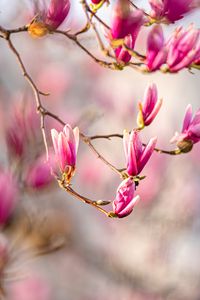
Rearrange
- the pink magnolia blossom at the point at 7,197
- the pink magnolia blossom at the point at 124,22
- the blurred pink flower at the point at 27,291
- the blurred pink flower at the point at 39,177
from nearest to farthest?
the pink magnolia blossom at the point at 124,22 → the pink magnolia blossom at the point at 7,197 → the blurred pink flower at the point at 39,177 → the blurred pink flower at the point at 27,291

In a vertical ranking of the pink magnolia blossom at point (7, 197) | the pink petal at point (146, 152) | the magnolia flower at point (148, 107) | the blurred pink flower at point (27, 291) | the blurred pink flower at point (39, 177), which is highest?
the magnolia flower at point (148, 107)

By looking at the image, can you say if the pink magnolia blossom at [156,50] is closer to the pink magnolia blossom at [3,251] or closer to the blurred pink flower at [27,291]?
the pink magnolia blossom at [3,251]

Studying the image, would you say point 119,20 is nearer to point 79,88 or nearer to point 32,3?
point 32,3

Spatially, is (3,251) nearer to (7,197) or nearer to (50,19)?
(7,197)

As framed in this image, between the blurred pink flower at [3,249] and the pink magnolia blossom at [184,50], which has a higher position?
the pink magnolia blossom at [184,50]

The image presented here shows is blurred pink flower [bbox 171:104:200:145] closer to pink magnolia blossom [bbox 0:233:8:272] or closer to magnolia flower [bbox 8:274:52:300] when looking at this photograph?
pink magnolia blossom [bbox 0:233:8:272]

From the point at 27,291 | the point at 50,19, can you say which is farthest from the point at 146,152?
the point at 27,291

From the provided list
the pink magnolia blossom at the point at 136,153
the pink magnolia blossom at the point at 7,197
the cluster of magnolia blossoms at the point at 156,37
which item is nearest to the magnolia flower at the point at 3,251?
the pink magnolia blossom at the point at 7,197
